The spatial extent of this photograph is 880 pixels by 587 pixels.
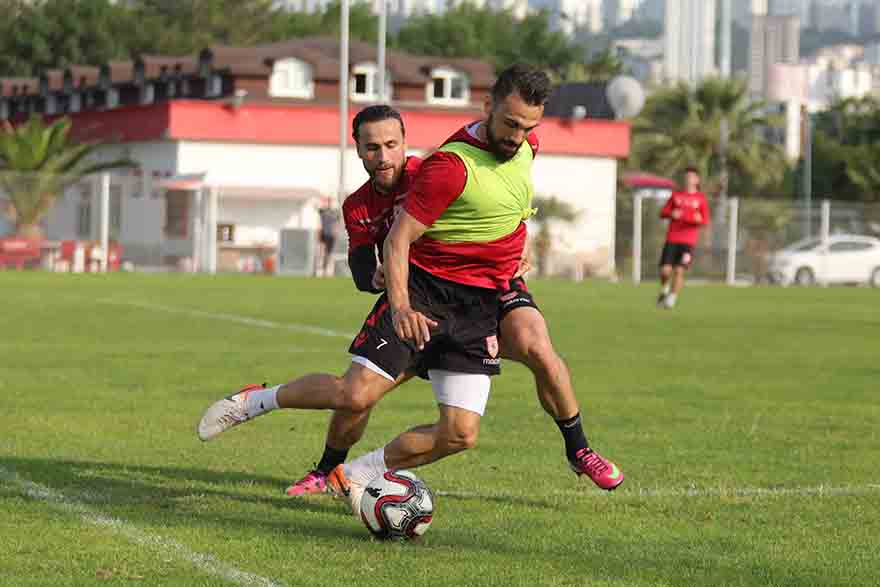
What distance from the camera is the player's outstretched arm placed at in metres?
6.93

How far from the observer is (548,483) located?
8938 mm

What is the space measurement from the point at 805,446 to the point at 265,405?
4094 mm

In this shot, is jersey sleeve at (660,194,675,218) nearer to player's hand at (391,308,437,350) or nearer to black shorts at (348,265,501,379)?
black shorts at (348,265,501,379)

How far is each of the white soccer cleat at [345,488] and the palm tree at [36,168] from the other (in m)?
42.0

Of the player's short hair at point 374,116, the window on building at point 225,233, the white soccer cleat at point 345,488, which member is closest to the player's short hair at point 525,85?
the player's short hair at point 374,116

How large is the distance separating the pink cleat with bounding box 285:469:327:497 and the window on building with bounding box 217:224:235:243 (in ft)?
149

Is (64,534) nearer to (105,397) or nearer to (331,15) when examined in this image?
(105,397)

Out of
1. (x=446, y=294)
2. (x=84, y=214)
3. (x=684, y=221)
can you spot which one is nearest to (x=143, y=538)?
(x=446, y=294)

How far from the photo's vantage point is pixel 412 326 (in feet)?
22.7

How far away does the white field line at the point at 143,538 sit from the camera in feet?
20.6

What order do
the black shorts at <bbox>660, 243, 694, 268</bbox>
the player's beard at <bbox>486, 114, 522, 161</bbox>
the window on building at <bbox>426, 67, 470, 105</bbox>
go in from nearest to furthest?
the player's beard at <bbox>486, 114, 522, 161</bbox>, the black shorts at <bbox>660, 243, 694, 268</bbox>, the window on building at <bbox>426, 67, 470, 105</bbox>

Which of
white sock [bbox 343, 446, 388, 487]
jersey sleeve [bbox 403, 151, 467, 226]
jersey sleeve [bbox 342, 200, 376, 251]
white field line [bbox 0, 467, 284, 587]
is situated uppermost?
jersey sleeve [bbox 403, 151, 467, 226]

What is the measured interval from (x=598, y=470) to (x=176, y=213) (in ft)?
148

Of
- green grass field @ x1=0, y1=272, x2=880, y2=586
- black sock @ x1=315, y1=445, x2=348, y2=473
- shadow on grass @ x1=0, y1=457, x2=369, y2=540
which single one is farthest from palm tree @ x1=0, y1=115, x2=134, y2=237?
black sock @ x1=315, y1=445, x2=348, y2=473
